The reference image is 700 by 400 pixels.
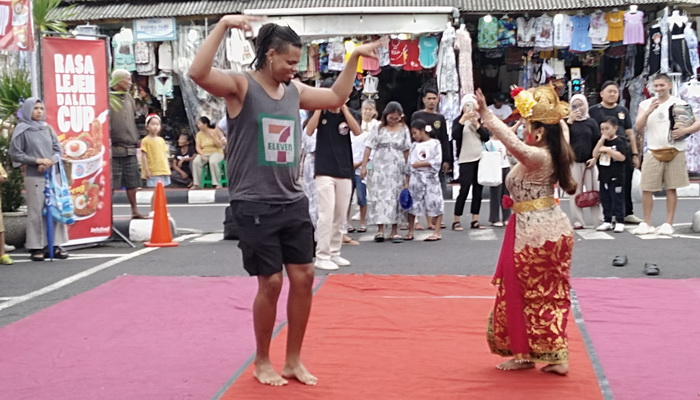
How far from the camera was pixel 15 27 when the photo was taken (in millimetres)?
10578

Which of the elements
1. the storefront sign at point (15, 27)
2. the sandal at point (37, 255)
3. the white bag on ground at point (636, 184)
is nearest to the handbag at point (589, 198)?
the white bag on ground at point (636, 184)

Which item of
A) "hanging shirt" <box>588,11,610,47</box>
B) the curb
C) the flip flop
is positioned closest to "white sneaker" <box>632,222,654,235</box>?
the flip flop

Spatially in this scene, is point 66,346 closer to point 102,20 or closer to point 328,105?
point 328,105

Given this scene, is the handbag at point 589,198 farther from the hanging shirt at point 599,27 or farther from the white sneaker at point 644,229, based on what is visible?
the hanging shirt at point 599,27

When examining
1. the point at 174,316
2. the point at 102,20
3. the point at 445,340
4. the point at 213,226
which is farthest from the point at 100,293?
the point at 102,20

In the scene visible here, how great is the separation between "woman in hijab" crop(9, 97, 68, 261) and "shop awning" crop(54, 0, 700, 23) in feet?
27.3

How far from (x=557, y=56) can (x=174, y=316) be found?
1371 centimetres

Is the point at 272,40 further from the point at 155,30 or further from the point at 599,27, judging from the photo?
the point at 155,30

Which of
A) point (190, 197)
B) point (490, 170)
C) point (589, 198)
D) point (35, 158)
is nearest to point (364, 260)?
point (490, 170)

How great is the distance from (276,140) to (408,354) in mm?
1568

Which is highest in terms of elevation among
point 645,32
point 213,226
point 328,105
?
point 645,32

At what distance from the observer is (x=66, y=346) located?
6219 mm

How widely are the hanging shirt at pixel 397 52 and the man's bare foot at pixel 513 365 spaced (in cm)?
1382

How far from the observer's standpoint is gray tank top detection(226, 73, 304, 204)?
5.12 metres
